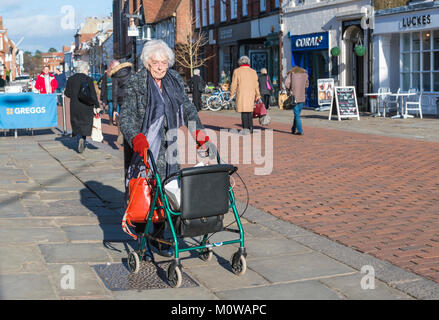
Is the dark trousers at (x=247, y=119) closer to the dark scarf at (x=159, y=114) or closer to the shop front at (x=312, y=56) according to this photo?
the shop front at (x=312, y=56)

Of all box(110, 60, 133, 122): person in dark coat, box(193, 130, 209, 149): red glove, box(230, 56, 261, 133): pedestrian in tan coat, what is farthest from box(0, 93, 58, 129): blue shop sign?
box(193, 130, 209, 149): red glove

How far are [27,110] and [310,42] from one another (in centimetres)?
1383

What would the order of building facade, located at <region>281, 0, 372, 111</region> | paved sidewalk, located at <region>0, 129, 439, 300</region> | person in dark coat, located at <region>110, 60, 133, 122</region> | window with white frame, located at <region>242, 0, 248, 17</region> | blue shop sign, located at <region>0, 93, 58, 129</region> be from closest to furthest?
paved sidewalk, located at <region>0, 129, 439, 300</region>
person in dark coat, located at <region>110, 60, 133, 122</region>
blue shop sign, located at <region>0, 93, 58, 129</region>
building facade, located at <region>281, 0, 372, 111</region>
window with white frame, located at <region>242, 0, 248, 17</region>

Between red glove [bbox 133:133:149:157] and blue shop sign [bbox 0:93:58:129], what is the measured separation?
12152mm

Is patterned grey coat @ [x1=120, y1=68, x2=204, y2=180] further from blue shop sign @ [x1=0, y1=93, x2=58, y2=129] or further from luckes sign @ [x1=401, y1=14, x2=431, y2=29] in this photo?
luckes sign @ [x1=401, y1=14, x2=431, y2=29]

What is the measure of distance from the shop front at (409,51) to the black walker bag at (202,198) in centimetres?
1699

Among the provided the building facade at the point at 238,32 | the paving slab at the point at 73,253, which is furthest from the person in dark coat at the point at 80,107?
the building facade at the point at 238,32

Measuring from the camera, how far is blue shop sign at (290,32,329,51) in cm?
2564

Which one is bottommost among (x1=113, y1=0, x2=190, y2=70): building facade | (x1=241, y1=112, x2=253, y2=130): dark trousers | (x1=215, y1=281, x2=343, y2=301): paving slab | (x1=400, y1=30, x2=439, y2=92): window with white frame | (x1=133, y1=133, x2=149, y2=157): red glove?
(x1=215, y1=281, x2=343, y2=301): paving slab
